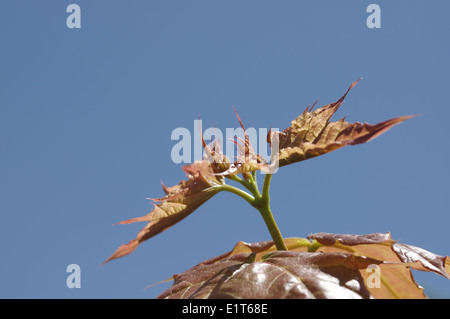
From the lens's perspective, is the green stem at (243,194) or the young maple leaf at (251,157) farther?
the green stem at (243,194)

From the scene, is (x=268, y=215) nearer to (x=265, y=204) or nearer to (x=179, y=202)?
(x=265, y=204)

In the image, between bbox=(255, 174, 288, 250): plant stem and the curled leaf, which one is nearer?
the curled leaf

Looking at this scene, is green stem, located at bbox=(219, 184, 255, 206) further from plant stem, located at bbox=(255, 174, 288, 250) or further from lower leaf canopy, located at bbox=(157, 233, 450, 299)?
lower leaf canopy, located at bbox=(157, 233, 450, 299)

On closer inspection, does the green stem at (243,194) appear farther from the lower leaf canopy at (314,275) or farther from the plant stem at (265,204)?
the lower leaf canopy at (314,275)

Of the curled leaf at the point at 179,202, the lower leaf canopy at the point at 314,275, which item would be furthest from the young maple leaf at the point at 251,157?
the lower leaf canopy at the point at 314,275

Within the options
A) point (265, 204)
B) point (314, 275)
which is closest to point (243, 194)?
point (265, 204)

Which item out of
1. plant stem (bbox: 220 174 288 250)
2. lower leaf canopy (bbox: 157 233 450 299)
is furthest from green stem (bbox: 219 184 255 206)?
lower leaf canopy (bbox: 157 233 450 299)
